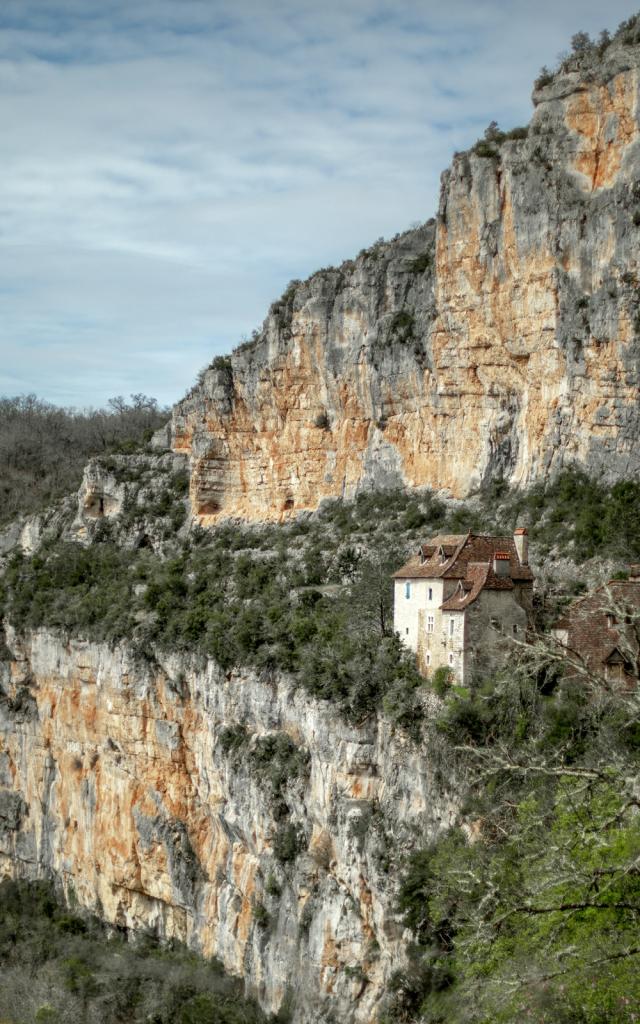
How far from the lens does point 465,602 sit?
101ft

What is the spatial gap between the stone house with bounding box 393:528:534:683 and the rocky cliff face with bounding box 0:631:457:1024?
2231 mm

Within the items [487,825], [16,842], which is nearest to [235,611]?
[16,842]

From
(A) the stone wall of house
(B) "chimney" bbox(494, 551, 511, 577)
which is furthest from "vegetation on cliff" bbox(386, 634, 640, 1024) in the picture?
(B) "chimney" bbox(494, 551, 511, 577)

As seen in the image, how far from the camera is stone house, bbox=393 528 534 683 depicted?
3067 cm

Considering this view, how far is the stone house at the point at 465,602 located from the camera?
3067 cm

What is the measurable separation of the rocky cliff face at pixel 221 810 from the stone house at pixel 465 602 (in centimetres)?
223

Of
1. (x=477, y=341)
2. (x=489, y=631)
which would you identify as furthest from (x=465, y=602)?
(x=477, y=341)

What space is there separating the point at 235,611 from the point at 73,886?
11850 mm

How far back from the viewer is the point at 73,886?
158ft

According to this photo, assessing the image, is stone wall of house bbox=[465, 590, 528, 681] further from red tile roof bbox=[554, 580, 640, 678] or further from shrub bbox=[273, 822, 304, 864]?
shrub bbox=[273, 822, 304, 864]

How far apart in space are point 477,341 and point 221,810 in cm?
1607

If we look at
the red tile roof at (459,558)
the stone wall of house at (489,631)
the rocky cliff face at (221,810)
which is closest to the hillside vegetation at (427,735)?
the stone wall of house at (489,631)

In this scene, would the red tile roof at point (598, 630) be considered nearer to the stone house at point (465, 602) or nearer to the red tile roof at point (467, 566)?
the stone house at point (465, 602)

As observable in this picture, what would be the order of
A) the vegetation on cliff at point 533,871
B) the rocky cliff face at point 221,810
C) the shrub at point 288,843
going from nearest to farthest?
the vegetation on cliff at point 533,871, the rocky cliff face at point 221,810, the shrub at point 288,843
